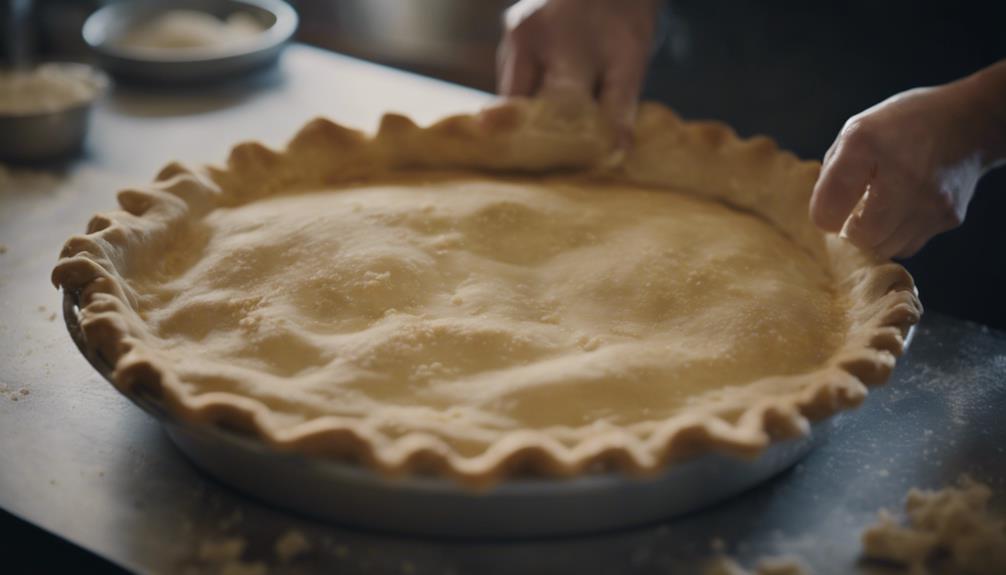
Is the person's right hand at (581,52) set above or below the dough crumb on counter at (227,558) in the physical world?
above

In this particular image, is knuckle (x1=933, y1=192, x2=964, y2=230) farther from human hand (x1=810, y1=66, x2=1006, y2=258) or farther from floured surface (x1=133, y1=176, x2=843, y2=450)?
floured surface (x1=133, y1=176, x2=843, y2=450)

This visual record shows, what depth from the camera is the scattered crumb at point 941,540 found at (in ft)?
4.00

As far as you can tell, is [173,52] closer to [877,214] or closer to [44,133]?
[44,133]

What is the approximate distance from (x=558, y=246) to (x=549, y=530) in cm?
63

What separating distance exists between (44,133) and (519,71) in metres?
1.20

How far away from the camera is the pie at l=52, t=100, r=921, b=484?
1256mm

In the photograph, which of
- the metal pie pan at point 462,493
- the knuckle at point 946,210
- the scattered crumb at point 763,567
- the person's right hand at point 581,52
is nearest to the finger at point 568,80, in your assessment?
the person's right hand at point 581,52

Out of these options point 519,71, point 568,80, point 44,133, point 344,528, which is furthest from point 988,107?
point 44,133

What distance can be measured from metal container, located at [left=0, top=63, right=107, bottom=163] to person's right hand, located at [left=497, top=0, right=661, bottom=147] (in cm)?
111

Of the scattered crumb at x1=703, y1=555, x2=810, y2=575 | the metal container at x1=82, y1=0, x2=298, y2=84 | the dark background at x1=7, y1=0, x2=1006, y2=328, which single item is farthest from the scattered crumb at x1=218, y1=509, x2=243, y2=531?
the metal container at x1=82, y1=0, x2=298, y2=84

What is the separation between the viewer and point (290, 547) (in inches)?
48.2

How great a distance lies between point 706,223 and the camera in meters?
1.83

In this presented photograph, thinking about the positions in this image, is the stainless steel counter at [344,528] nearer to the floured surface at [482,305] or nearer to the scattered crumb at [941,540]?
the scattered crumb at [941,540]

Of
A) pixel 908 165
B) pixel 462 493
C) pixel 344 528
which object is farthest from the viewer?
pixel 908 165
